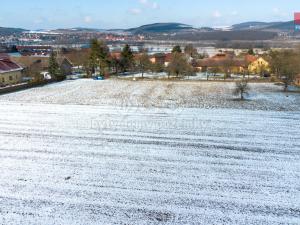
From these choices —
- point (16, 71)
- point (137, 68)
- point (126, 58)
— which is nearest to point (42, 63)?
point (16, 71)

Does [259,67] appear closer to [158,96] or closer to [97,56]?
[97,56]


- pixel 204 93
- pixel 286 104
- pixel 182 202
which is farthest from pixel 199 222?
pixel 204 93

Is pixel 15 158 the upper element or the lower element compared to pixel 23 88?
lower

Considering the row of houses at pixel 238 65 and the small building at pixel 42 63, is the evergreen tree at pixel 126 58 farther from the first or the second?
the row of houses at pixel 238 65

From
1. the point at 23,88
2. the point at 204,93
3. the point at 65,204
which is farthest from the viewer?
the point at 23,88

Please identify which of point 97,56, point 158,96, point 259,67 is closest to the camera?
point 158,96

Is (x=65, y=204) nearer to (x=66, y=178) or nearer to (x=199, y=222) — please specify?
(x=66, y=178)

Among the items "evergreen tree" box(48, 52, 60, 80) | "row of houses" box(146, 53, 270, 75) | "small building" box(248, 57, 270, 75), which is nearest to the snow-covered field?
"evergreen tree" box(48, 52, 60, 80)
